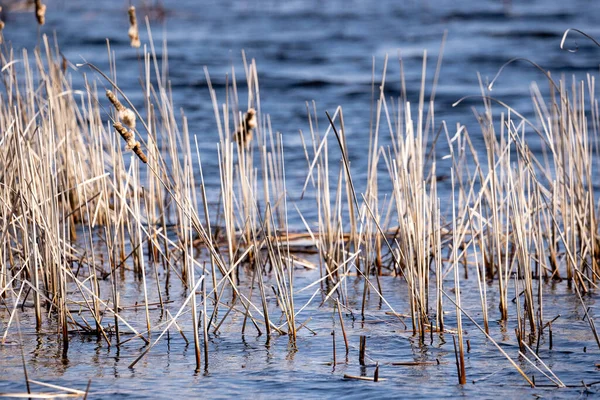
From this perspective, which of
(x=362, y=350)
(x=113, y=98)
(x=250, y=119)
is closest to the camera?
(x=113, y=98)

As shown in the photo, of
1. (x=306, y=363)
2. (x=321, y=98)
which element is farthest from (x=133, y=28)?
(x=321, y=98)

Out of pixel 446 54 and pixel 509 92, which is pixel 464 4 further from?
pixel 509 92

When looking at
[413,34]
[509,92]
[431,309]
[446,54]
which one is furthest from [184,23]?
[431,309]

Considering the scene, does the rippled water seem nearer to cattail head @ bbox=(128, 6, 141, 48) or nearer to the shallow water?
the shallow water

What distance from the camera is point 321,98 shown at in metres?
12.4

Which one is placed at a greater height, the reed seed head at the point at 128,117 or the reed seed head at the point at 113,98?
the reed seed head at the point at 113,98

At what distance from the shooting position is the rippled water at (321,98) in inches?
136

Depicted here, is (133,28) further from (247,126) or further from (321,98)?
(321,98)

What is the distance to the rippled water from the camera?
11.3ft

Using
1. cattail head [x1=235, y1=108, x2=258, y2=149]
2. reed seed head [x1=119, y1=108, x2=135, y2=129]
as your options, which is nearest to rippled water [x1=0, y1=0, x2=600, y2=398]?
cattail head [x1=235, y1=108, x2=258, y2=149]

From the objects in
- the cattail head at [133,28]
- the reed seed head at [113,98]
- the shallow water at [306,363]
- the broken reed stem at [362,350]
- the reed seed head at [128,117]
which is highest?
the cattail head at [133,28]

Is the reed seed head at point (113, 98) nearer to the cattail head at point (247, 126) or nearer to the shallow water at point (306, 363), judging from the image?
the shallow water at point (306, 363)

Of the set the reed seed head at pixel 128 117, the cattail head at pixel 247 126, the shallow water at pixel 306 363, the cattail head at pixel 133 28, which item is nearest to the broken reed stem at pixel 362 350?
the shallow water at pixel 306 363

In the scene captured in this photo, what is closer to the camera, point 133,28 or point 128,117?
point 128,117
